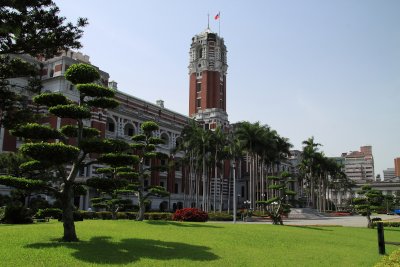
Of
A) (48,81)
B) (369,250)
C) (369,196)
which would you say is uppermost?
(48,81)

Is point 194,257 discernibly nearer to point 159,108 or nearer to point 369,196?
point 369,196

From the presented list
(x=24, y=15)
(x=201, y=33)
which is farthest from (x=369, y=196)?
(x=201, y=33)

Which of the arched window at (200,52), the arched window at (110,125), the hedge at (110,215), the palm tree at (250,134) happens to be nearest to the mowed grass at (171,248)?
the hedge at (110,215)

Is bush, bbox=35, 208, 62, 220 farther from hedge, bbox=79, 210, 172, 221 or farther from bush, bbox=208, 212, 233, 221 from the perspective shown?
bush, bbox=208, 212, 233, 221

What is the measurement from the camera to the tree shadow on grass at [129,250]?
46.1ft

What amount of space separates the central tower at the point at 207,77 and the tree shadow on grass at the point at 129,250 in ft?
260

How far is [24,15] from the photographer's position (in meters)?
16.3

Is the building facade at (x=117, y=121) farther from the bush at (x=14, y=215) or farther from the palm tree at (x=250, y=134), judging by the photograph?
the bush at (x=14, y=215)

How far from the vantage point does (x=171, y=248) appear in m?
16.7

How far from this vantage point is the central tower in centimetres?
9903

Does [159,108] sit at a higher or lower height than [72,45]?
higher

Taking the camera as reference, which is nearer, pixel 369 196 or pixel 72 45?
pixel 72 45

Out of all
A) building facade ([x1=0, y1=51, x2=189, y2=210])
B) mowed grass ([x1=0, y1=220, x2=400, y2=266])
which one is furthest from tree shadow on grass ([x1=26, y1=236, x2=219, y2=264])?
building facade ([x1=0, y1=51, x2=189, y2=210])

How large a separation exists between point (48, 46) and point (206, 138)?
150 feet
